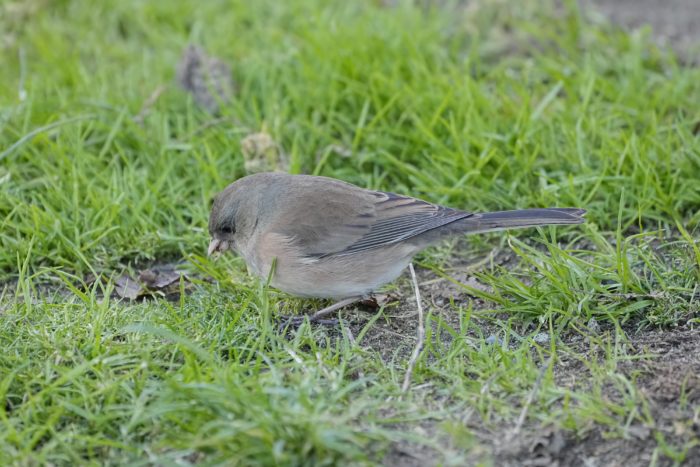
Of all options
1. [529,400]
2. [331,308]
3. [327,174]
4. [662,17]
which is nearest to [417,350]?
[529,400]

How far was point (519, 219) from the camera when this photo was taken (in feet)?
12.7

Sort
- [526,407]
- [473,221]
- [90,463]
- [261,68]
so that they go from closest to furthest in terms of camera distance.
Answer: [90,463] → [526,407] → [473,221] → [261,68]

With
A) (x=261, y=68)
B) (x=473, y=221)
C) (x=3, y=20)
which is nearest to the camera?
(x=473, y=221)

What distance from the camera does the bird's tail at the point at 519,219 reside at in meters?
3.86

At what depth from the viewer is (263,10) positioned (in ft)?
21.1

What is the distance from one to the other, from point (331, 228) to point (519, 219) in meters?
0.83

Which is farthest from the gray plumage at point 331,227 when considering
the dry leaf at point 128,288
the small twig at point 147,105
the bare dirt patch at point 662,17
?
the bare dirt patch at point 662,17

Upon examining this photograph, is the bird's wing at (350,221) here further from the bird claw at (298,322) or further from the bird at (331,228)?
the bird claw at (298,322)

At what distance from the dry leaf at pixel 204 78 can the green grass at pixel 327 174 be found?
0.33ft

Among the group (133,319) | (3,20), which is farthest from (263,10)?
(133,319)

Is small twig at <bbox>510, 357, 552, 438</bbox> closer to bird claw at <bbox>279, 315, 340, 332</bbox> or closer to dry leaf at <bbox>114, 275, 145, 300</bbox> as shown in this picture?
bird claw at <bbox>279, 315, 340, 332</bbox>

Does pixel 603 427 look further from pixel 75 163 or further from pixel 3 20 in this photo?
pixel 3 20

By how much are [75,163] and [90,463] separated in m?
2.39

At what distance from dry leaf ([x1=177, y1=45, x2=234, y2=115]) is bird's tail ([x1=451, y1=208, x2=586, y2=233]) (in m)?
2.10
